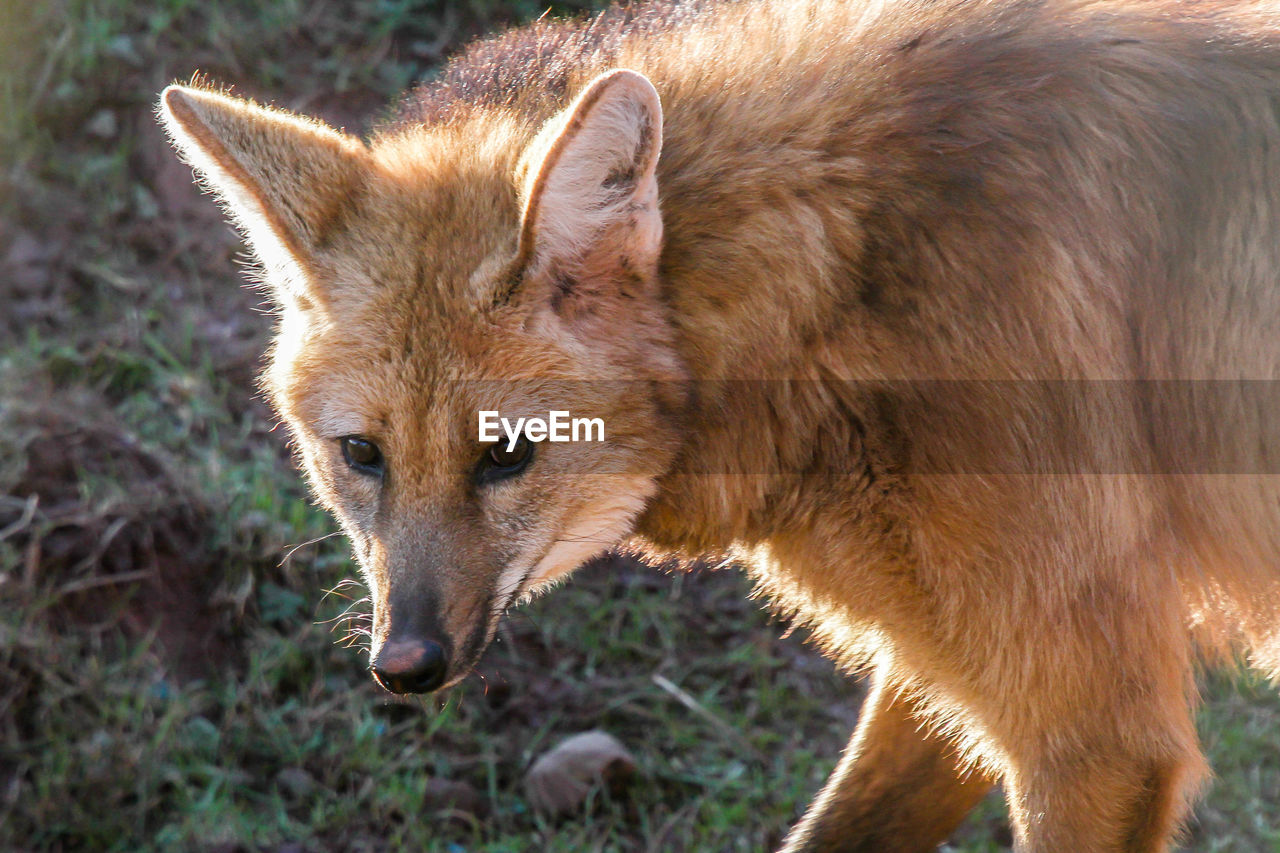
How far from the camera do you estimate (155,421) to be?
4.48 metres

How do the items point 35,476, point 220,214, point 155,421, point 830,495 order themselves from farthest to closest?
point 220,214 → point 155,421 → point 35,476 → point 830,495

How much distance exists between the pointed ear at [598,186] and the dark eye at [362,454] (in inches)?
18.2

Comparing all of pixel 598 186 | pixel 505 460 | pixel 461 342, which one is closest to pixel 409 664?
pixel 505 460

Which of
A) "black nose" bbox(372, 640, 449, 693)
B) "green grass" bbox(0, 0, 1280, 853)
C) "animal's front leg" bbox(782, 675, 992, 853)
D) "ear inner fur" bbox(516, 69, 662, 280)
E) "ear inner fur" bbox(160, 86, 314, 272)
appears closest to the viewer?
"ear inner fur" bbox(516, 69, 662, 280)

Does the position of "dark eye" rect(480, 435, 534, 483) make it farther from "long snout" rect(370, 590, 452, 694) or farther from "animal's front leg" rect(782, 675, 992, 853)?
"animal's front leg" rect(782, 675, 992, 853)

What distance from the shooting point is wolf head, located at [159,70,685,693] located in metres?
2.32

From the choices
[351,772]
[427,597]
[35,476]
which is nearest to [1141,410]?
[427,597]

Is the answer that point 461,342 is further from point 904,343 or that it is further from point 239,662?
point 239,662

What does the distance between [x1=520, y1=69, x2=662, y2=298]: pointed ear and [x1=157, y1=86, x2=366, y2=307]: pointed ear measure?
47cm

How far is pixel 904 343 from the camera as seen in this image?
2.40 metres

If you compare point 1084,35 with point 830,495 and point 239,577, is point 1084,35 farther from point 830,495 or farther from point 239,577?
point 239,577

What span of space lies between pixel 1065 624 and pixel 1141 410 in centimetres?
45

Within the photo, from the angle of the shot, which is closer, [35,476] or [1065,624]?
[1065,624]

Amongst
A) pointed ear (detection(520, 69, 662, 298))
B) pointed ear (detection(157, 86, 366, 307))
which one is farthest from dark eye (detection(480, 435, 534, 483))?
pointed ear (detection(157, 86, 366, 307))
